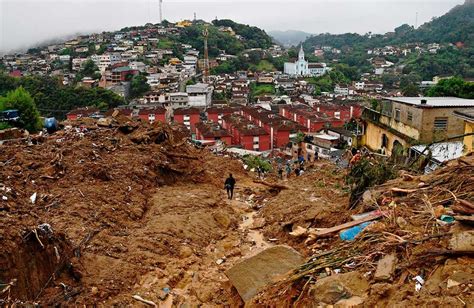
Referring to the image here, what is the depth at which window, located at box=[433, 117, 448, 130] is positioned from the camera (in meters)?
15.5

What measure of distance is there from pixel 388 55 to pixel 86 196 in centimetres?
14521

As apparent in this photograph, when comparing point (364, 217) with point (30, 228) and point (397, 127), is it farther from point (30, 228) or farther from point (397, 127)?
point (397, 127)

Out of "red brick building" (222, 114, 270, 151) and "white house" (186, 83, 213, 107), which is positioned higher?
"white house" (186, 83, 213, 107)

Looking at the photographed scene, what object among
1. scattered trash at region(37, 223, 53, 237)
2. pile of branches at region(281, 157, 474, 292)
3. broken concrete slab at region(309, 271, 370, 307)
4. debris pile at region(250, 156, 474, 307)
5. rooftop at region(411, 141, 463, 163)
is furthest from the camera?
rooftop at region(411, 141, 463, 163)

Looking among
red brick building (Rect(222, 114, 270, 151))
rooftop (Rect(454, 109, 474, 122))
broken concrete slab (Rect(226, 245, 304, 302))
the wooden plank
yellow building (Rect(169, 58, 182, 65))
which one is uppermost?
yellow building (Rect(169, 58, 182, 65))

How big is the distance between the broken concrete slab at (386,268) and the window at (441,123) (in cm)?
1129

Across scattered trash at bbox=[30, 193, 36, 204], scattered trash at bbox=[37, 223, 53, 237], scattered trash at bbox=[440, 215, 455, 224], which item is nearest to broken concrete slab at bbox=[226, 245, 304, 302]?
scattered trash at bbox=[440, 215, 455, 224]

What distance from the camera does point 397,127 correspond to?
57.9ft

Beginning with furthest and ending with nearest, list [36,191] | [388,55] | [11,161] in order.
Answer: [388,55], [11,161], [36,191]

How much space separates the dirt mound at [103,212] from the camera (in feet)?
23.9

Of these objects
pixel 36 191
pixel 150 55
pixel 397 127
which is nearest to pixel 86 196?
pixel 36 191

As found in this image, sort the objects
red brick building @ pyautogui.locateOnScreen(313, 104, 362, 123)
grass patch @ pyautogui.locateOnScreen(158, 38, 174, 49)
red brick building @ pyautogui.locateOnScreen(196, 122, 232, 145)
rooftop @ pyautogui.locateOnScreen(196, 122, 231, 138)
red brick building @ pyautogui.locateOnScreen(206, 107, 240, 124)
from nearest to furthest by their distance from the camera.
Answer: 1. red brick building @ pyautogui.locateOnScreen(196, 122, 232, 145)
2. rooftop @ pyautogui.locateOnScreen(196, 122, 231, 138)
3. red brick building @ pyautogui.locateOnScreen(206, 107, 240, 124)
4. red brick building @ pyautogui.locateOnScreen(313, 104, 362, 123)
5. grass patch @ pyautogui.locateOnScreen(158, 38, 174, 49)

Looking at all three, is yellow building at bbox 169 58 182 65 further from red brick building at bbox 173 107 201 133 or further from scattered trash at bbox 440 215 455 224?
scattered trash at bbox 440 215 455 224

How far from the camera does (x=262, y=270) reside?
729 centimetres
